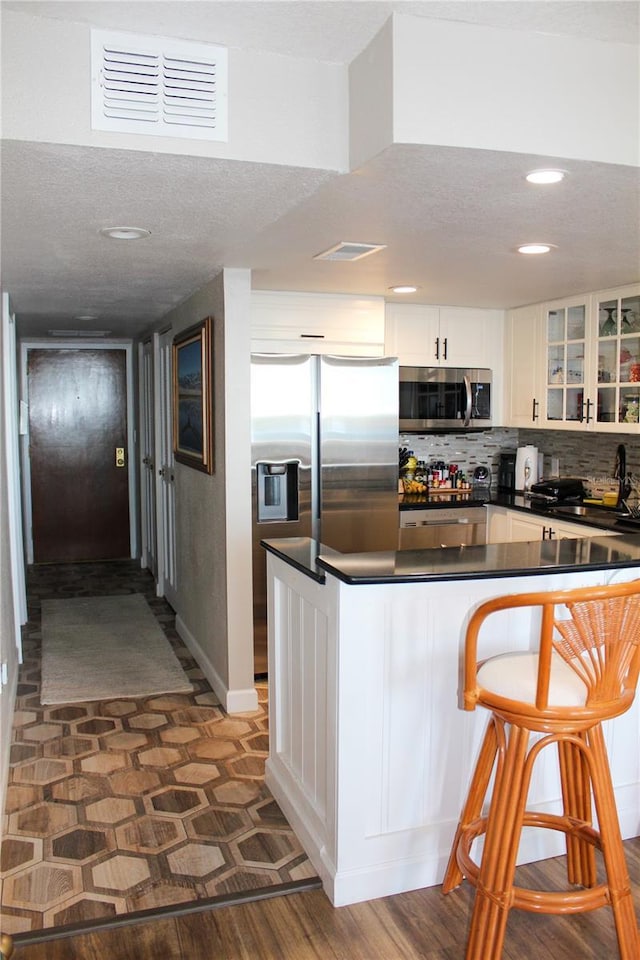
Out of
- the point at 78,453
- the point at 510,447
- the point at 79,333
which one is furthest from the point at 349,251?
the point at 78,453

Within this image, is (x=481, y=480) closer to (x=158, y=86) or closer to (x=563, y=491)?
(x=563, y=491)

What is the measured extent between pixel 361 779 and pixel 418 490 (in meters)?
3.20

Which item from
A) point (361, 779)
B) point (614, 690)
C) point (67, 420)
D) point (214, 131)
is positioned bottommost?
point (361, 779)

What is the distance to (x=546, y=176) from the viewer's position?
7.47ft

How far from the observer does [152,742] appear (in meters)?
3.60

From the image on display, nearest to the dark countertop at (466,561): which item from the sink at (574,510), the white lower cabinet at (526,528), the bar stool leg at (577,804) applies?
the bar stool leg at (577,804)

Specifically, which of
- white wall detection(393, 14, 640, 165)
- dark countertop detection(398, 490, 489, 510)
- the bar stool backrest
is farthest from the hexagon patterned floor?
white wall detection(393, 14, 640, 165)

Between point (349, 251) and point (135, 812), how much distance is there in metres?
2.33

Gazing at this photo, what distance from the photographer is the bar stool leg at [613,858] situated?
2064 millimetres

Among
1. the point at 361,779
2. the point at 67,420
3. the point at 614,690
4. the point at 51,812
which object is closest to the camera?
the point at 614,690

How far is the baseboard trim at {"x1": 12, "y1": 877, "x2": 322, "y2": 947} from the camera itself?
225 cm

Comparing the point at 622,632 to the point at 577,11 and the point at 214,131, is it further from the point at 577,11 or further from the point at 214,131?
the point at 214,131

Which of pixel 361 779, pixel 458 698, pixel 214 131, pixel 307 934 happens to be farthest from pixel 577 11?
pixel 307 934

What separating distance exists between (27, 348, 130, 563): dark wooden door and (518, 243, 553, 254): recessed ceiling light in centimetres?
496
